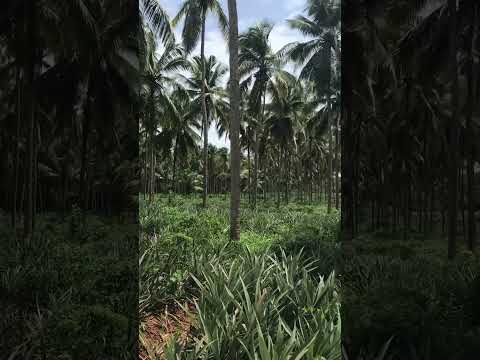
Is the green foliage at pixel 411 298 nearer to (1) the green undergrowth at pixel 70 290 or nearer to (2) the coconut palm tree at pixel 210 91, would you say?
(1) the green undergrowth at pixel 70 290

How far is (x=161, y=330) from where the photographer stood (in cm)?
296

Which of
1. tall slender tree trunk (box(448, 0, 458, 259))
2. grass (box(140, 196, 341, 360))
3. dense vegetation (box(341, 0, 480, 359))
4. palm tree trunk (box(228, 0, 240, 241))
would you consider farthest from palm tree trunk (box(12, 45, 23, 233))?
palm tree trunk (box(228, 0, 240, 241))

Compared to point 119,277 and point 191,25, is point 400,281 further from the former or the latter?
point 191,25

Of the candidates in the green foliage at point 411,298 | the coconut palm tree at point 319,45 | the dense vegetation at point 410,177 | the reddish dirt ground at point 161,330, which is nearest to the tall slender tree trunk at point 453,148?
the dense vegetation at point 410,177

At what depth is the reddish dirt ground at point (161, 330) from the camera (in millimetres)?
2596

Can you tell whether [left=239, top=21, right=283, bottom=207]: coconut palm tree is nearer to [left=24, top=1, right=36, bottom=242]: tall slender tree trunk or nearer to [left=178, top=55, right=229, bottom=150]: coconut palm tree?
[left=178, top=55, right=229, bottom=150]: coconut palm tree

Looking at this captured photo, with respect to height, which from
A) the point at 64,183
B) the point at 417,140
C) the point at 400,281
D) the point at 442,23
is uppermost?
the point at 442,23

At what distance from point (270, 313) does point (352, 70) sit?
183cm

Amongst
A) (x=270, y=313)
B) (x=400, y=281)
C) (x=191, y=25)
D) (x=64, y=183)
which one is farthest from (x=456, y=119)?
(x=191, y=25)

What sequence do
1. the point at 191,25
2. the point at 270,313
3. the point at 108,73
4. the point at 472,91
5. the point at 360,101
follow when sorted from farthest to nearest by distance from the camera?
1. the point at 191,25
2. the point at 270,313
3. the point at 108,73
4. the point at 360,101
5. the point at 472,91

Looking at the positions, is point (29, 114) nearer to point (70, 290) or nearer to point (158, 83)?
point (70, 290)

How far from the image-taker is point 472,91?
1.81 metres

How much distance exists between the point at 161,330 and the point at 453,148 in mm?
2602

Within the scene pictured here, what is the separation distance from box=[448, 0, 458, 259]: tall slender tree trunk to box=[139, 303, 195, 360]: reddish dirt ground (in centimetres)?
192
